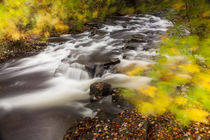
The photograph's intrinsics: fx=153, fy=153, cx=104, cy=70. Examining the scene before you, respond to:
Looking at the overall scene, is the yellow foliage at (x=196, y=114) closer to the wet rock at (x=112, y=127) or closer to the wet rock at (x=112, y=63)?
the wet rock at (x=112, y=127)

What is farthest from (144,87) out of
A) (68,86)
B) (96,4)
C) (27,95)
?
(96,4)

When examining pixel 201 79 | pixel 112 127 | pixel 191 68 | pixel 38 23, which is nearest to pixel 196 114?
pixel 201 79

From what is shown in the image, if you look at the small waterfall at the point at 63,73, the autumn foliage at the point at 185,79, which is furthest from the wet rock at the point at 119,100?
the small waterfall at the point at 63,73

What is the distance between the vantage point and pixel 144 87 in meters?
5.86

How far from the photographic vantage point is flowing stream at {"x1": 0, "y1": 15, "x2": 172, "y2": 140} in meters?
5.04

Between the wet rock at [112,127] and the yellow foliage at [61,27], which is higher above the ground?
the yellow foliage at [61,27]

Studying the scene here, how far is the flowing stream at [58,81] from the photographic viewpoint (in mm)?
5035

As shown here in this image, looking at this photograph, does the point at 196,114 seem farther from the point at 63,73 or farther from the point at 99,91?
the point at 63,73

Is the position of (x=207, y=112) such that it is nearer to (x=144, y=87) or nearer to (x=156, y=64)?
(x=144, y=87)

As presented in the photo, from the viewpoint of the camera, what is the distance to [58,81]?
7637 mm

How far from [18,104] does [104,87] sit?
3.53 metres

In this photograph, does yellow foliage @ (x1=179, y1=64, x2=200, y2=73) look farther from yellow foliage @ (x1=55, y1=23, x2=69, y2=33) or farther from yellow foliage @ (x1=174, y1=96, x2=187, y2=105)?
yellow foliage @ (x1=55, y1=23, x2=69, y2=33)

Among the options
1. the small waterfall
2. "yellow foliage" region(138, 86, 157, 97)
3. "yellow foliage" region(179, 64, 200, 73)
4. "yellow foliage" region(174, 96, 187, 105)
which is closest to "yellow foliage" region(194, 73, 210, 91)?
"yellow foliage" region(179, 64, 200, 73)

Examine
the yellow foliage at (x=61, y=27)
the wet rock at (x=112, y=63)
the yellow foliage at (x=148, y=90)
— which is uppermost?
the yellow foliage at (x=61, y=27)
